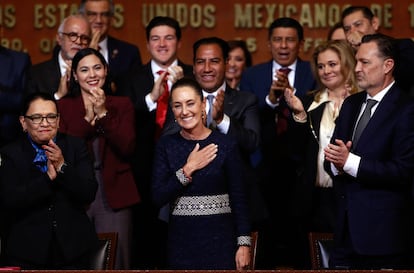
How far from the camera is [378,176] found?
6242 millimetres

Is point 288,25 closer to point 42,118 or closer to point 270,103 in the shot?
point 270,103

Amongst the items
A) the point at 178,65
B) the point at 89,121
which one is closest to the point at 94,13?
the point at 178,65

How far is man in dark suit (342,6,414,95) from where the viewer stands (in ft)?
22.9

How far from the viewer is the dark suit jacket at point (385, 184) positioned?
6273 millimetres

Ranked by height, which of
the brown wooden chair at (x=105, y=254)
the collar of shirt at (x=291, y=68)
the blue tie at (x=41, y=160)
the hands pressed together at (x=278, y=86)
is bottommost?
the brown wooden chair at (x=105, y=254)

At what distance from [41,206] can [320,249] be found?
1.63m

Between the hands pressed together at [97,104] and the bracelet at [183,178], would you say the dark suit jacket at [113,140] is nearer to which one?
the hands pressed together at [97,104]

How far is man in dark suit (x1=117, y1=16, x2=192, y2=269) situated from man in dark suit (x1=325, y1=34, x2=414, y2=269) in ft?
5.15

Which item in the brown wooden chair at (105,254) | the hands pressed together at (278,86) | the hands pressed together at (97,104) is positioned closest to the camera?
the brown wooden chair at (105,254)

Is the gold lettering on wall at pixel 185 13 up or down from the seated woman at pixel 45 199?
up

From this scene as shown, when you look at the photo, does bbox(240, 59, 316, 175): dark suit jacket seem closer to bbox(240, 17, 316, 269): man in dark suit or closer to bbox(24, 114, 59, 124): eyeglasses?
bbox(240, 17, 316, 269): man in dark suit

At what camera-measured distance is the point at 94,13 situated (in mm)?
8414

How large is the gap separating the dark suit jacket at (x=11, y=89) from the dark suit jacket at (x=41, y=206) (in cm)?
88

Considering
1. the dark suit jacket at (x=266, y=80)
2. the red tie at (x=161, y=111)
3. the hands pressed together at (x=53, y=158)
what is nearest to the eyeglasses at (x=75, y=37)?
the red tie at (x=161, y=111)
